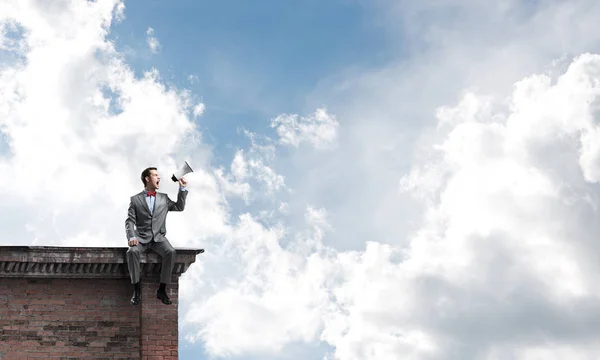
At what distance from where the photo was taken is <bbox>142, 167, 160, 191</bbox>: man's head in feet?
49.3

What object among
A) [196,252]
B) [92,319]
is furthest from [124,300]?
[196,252]

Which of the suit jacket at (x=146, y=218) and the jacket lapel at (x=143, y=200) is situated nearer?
the suit jacket at (x=146, y=218)

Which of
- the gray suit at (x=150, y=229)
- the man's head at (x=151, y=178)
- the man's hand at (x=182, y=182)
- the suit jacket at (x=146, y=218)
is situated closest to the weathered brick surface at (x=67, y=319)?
the gray suit at (x=150, y=229)

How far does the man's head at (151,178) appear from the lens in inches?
591

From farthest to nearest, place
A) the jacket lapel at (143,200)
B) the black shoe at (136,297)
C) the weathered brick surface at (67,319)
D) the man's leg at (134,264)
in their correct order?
the jacket lapel at (143,200), the black shoe at (136,297), the man's leg at (134,264), the weathered brick surface at (67,319)

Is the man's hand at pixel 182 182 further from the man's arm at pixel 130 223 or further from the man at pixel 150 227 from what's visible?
the man's arm at pixel 130 223

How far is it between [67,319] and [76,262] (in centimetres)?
118

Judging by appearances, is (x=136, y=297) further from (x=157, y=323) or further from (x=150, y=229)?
(x=150, y=229)

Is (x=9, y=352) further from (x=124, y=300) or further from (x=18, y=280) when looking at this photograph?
(x=124, y=300)

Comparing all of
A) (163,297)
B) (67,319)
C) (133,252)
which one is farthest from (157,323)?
(67,319)

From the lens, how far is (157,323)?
14117 millimetres

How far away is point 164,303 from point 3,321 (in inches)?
128

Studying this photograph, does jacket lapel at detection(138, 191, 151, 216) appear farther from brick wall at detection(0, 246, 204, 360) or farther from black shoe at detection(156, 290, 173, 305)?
black shoe at detection(156, 290, 173, 305)

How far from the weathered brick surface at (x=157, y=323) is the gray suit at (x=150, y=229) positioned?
366mm
